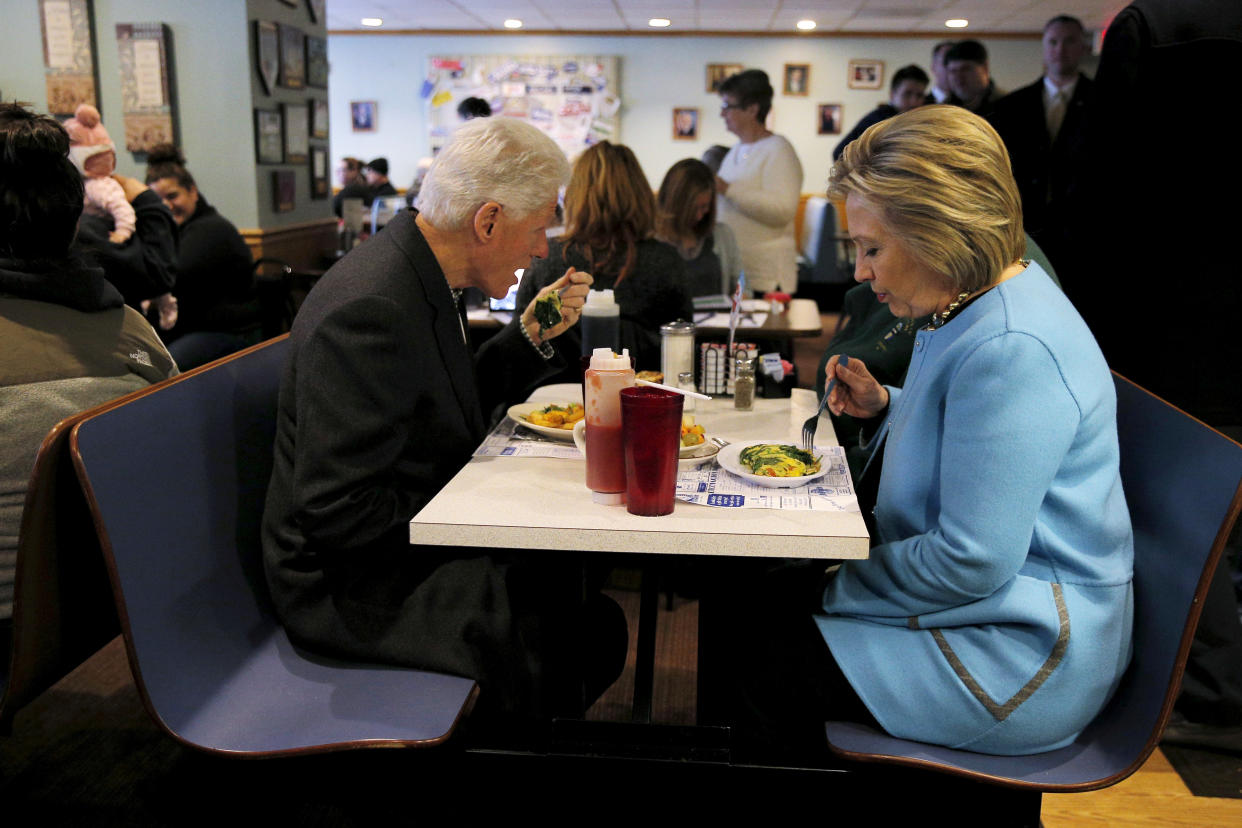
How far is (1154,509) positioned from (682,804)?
3.18ft

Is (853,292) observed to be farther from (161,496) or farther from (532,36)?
(532,36)

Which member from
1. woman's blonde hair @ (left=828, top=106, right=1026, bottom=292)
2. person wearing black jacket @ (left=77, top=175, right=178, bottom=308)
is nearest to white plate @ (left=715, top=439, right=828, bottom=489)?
woman's blonde hair @ (left=828, top=106, right=1026, bottom=292)

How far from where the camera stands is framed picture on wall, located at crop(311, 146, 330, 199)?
5.99m

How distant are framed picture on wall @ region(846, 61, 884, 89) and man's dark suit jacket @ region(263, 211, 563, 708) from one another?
1030 centimetres

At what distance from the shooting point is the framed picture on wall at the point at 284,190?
543 centimetres

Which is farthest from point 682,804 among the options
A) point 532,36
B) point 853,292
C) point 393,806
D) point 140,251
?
point 532,36

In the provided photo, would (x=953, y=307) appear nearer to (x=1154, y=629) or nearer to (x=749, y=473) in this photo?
(x=749, y=473)

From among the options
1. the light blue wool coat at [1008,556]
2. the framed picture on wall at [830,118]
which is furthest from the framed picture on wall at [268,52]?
the framed picture on wall at [830,118]

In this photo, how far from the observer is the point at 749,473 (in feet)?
4.95

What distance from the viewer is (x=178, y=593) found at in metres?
1.45

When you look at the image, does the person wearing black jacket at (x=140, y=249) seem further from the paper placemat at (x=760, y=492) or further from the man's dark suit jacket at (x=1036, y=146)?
the man's dark suit jacket at (x=1036, y=146)

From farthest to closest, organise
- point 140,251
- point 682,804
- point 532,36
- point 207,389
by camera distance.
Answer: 1. point 532,36
2. point 140,251
3. point 682,804
4. point 207,389

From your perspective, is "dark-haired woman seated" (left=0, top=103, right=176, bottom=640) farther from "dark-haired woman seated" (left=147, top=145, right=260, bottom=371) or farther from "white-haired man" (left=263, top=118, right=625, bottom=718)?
"dark-haired woman seated" (left=147, top=145, right=260, bottom=371)

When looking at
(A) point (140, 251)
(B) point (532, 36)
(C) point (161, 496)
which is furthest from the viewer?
(B) point (532, 36)
